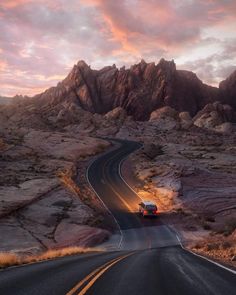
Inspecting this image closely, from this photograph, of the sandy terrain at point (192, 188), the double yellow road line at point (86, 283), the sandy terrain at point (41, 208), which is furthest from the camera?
the sandy terrain at point (192, 188)

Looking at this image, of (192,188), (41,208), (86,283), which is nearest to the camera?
(86,283)

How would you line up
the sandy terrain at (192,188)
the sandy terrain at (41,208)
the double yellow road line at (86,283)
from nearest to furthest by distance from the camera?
the double yellow road line at (86,283)
the sandy terrain at (41,208)
the sandy terrain at (192,188)

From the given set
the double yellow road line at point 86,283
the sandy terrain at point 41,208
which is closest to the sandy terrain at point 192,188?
the sandy terrain at point 41,208

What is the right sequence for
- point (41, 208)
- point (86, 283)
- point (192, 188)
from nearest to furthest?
point (86, 283)
point (41, 208)
point (192, 188)

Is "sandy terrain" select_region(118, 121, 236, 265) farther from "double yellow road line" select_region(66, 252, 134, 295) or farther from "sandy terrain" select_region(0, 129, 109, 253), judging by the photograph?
"double yellow road line" select_region(66, 252, 134, 295)

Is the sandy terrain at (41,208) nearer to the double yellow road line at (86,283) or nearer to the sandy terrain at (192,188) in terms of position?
the sandy terrain at (192,188)

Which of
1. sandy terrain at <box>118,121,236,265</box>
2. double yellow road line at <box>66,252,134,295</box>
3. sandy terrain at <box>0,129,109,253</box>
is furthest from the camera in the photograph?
sandy terrain at <box>118,121,236,265</box>

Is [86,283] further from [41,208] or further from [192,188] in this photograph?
[192,188]

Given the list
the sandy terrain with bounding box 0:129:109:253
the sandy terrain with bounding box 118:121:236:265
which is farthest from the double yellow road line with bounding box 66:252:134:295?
the sandy terrain with bounding box 118:121:236:265

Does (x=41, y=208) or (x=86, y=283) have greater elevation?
(x=86, y=283)

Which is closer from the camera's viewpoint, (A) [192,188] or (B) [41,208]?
(B) [41,208]

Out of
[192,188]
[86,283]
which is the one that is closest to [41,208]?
[192,188]

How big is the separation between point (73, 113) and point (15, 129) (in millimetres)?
47616

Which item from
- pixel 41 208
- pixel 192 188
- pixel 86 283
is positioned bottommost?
pixel 41 208
